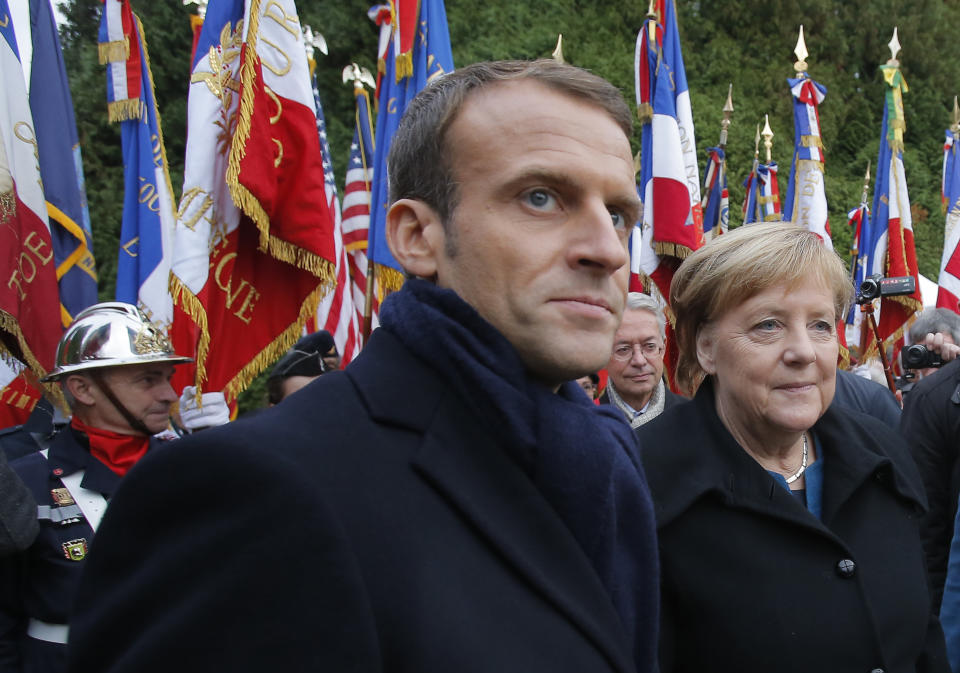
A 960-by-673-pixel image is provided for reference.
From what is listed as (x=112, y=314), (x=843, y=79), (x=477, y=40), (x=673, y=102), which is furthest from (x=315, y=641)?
(x=843, y=79)

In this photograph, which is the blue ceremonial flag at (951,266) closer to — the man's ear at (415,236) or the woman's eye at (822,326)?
the woman's eye at (822,326)

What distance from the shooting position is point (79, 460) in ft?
10.6

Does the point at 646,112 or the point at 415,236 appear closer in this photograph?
the point at 415,236

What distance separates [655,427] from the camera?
2.37 metres

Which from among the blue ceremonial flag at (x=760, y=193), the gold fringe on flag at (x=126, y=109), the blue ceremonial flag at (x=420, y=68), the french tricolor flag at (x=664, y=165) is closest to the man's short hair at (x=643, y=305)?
the french tricolor flag at (x=664, y=165)

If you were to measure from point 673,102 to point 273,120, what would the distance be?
124 inches

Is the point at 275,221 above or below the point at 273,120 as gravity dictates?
below

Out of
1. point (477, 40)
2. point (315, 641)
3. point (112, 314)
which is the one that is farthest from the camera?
point (477, 40)

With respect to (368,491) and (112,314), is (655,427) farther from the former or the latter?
(112,314)

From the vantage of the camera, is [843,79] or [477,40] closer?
[477,40]

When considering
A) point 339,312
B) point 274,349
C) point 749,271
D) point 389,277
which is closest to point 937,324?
point 389,277

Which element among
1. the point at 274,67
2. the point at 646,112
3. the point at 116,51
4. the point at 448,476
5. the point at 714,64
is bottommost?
the point at 448,476

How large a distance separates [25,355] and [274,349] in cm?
119

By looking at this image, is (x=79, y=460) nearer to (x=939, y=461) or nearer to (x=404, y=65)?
(x=404, y=65)
